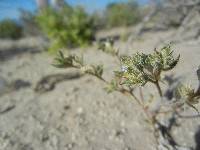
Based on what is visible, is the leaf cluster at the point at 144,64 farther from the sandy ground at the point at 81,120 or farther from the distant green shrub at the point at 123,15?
the distant green shrub at the point at 123,15

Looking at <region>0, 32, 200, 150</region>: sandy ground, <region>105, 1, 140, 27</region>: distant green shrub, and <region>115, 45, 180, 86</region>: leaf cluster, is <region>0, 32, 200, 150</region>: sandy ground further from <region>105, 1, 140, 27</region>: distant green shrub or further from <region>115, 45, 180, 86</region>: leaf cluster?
<region>105, 1, 140, 27</region>: distant green shrub

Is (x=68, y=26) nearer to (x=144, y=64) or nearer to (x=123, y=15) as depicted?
(x=123, y=15)

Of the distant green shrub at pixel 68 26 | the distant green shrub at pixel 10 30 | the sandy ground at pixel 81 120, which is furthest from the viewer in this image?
the distant green shrub at pixel 10 30

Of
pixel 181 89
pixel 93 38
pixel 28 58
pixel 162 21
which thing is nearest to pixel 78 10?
pixel 93 38

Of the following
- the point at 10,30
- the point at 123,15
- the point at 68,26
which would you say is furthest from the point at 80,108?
the point at 10,30

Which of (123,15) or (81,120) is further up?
(123,15)

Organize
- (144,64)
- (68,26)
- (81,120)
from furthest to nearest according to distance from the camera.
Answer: (68,26) < (81,120) < (144,64)

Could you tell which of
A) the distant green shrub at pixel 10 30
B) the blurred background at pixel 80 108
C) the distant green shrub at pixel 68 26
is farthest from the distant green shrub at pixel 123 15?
the blurred background at pixel 80 108

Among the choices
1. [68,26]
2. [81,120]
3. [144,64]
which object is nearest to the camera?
[144,64]
